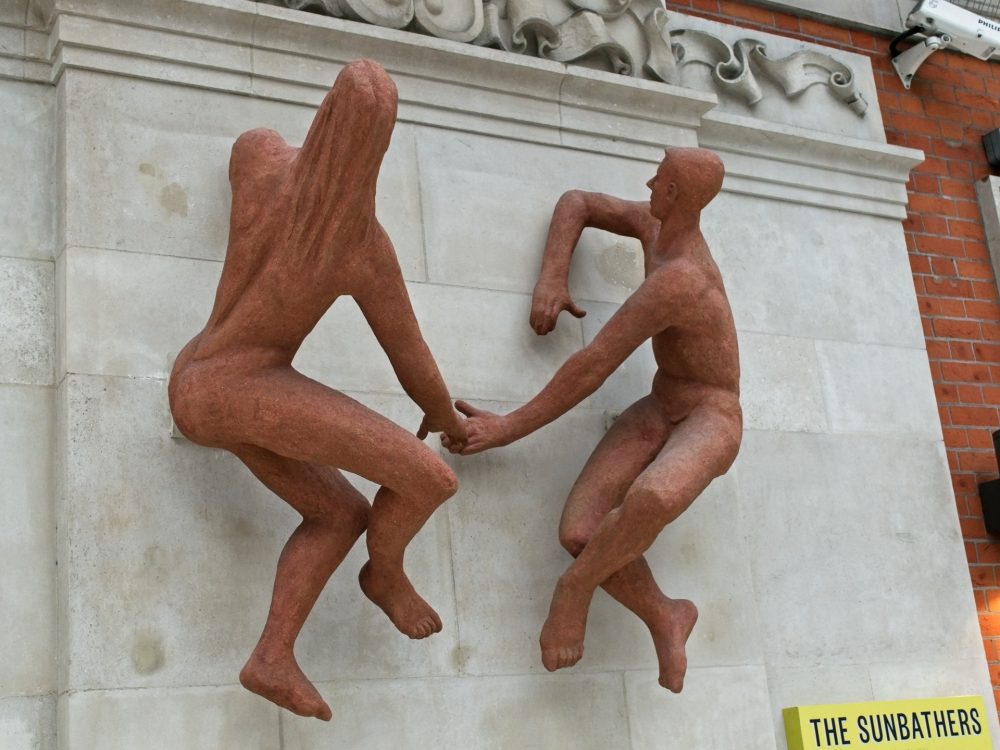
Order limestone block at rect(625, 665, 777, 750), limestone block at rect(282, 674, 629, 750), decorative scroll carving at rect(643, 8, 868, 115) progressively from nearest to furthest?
1. limestone block at rect(282, 674, 629, 750)
2. limestone block at rect(625, 665, 777, 750)
3. decorative scroll carving at rect(643, 8, 868, 115)

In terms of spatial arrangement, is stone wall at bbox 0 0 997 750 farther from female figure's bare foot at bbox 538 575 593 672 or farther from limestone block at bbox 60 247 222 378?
female figure's bare foot at bbox 538 575 593 672

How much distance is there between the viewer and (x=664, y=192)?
14.0 ft

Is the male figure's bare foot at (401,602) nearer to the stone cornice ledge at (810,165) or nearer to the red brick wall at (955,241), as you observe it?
the stone cornice ledge at (810,165)

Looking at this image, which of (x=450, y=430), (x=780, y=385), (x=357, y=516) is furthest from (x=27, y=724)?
(x=780, y=385)

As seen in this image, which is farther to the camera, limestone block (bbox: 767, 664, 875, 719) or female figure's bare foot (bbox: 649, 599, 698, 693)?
limestone block (bbox: 767, 664, 875, 719)

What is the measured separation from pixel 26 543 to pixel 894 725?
2725 mm

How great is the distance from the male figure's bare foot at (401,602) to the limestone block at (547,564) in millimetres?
287

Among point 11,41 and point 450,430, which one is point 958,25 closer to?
point 450,430

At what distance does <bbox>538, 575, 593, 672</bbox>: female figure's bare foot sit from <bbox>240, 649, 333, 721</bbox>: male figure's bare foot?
28.9 inches


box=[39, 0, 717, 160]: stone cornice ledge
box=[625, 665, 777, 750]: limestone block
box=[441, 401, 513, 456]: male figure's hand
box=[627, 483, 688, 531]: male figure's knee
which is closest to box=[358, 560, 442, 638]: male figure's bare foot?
box=[441, 401, 513, 456]: male figure's hand

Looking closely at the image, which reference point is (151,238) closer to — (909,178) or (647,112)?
(647,112)

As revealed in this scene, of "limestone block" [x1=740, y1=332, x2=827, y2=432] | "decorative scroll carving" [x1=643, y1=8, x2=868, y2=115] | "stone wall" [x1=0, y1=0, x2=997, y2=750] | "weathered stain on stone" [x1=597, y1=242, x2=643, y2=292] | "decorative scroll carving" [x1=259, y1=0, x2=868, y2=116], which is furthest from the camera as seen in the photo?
"decorative scroll carving" [x1=643, y1=8, x2=868, y2=115]

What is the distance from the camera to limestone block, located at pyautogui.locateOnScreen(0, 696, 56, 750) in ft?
11.5

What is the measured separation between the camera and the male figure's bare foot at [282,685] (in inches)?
137
